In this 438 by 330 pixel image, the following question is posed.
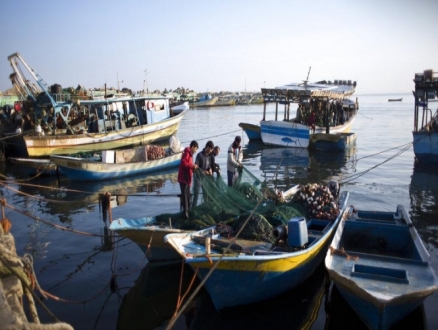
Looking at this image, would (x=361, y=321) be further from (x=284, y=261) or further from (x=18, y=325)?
(x=18, y=325)

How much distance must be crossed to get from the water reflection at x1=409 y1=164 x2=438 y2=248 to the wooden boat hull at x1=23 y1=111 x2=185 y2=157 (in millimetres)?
16417

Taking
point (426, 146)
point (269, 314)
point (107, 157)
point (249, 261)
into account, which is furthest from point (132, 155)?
point (426, 146)

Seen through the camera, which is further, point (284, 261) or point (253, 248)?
point (253, 248)

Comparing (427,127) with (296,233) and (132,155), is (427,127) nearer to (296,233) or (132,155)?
(132,155)

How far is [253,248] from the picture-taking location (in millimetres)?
6781

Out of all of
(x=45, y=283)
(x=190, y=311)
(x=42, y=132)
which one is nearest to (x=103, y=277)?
(x=45, y=283)

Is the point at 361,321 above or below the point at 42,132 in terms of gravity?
below

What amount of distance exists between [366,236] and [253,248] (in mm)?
2959

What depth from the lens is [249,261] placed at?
562cm

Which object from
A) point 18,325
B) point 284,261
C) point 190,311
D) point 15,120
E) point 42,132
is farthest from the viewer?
point 15,120

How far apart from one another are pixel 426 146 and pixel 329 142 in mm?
6137

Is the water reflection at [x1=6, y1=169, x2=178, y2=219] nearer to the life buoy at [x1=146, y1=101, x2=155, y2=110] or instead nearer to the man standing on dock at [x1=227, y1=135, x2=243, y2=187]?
the man standing on dock at [x1=227, y1=135, x2=243, y2=187]

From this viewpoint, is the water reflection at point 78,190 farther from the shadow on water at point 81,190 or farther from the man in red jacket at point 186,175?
the man in red jacket at point 186,175

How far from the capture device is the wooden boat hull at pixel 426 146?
17594 millimetres
